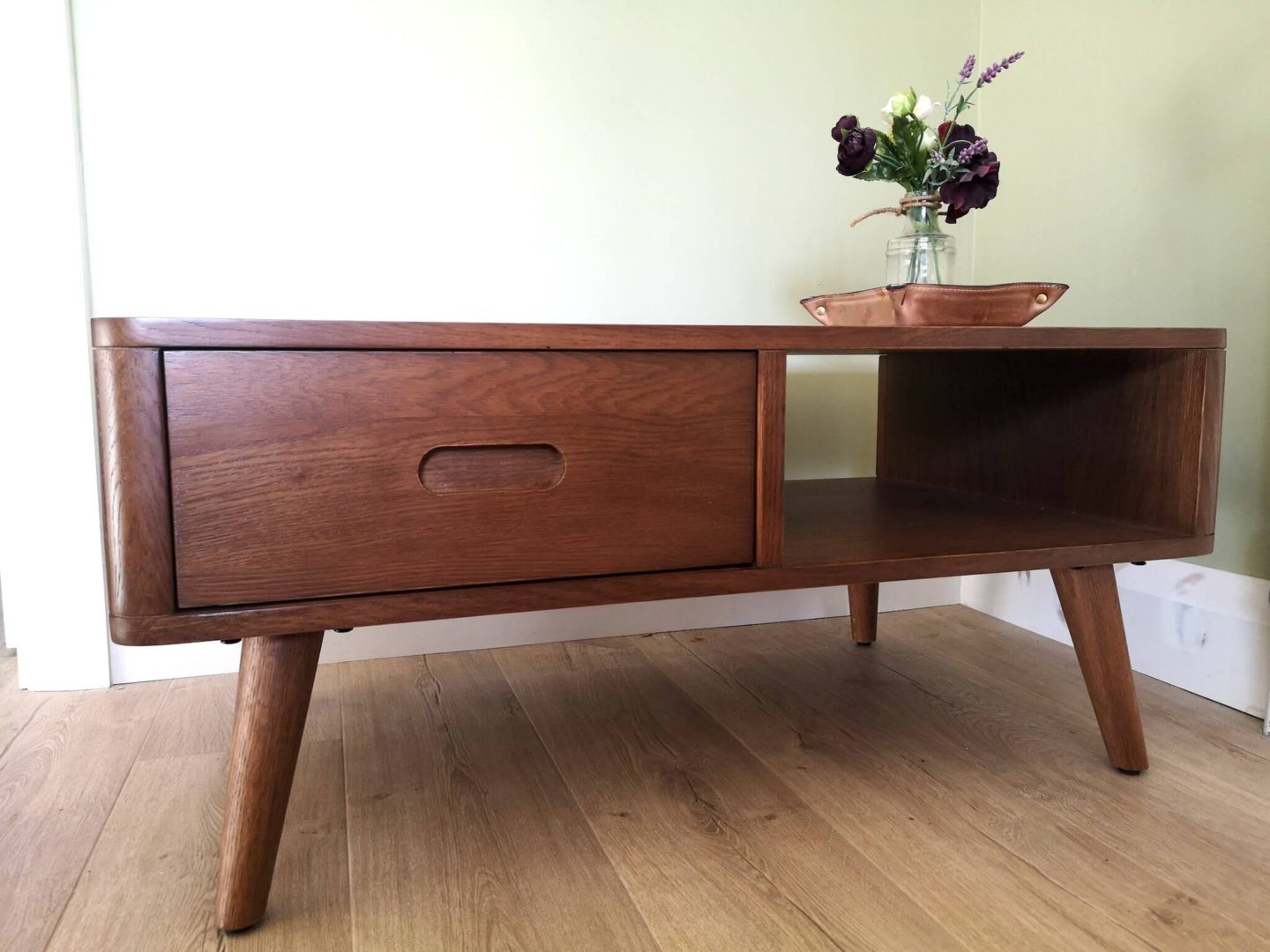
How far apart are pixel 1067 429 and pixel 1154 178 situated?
1.52 feet

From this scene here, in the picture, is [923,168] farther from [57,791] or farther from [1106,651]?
[57,791]

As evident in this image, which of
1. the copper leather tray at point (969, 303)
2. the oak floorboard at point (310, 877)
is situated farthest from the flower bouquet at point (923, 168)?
the oak floorboard at point (310, 877)

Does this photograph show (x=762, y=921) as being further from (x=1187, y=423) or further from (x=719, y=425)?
(x=1187, y=423)

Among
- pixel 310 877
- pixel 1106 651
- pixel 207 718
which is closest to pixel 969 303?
pixel 1106 651

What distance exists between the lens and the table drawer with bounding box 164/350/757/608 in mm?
692

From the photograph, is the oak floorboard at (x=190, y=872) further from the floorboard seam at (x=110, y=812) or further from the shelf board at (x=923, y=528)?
the shelf board at (x=923, y=528)

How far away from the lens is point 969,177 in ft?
3.44

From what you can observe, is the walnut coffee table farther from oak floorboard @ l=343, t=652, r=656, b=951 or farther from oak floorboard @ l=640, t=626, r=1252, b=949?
oak floorboard @ l=640, t=626, r=1252, b=949

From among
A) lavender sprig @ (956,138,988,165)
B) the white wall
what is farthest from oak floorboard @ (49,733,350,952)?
lavender sprig @ (956,138,988,165)

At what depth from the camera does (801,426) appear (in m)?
1.62

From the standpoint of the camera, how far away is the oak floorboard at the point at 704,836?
74 centimetres

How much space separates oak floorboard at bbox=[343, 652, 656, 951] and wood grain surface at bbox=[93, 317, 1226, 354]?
47cm

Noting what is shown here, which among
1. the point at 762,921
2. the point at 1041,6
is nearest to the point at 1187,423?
the point at 762,921

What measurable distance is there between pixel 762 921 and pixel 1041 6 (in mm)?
1507
